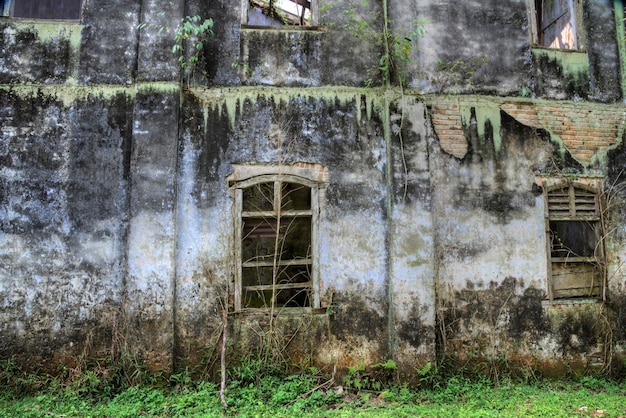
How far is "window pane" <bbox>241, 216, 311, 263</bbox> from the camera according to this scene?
561 centimetres

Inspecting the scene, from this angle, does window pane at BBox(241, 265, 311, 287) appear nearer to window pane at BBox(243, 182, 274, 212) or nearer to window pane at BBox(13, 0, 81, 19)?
window pane at BBox(243, 182, 274, 212)

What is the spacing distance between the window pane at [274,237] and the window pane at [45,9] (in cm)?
366

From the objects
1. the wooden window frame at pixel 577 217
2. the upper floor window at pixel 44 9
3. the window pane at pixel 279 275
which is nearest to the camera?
the window pane at pixel 279 275

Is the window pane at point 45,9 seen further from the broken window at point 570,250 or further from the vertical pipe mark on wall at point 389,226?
the broken window at point 570,250

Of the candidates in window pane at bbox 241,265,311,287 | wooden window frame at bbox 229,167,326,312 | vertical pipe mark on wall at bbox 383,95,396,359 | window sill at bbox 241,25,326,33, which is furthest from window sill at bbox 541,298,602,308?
window sill at bbox 241,25,326,33

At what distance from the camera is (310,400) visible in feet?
15.9

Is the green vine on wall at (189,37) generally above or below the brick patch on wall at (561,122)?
above

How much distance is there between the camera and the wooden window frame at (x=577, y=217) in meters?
5.82

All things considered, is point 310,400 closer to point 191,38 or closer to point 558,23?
point 191,38

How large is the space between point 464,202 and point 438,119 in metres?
1.04

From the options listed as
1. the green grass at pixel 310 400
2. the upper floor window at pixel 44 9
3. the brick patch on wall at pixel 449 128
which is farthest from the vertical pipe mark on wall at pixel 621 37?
the upper floor window at pixel 44 9

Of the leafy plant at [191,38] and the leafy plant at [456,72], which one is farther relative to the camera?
the leafy plant at [456,72]

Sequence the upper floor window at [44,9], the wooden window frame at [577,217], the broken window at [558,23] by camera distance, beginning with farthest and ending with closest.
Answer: the broken window at [558,23]
the upper floor window at [44,9]
the wooden window frame at [577,217]

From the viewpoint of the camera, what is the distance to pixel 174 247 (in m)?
5.15
